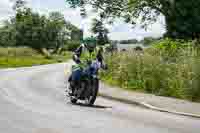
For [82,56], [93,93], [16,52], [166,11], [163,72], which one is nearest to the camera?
[93,93]

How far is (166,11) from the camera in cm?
4891

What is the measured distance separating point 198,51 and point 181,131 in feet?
29.4

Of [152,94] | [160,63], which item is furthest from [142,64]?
[152,94]

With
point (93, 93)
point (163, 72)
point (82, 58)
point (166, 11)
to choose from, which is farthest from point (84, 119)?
point (166, 11)

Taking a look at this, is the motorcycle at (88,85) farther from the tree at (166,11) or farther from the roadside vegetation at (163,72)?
the tree at (166,11)

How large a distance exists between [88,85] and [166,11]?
110 feet

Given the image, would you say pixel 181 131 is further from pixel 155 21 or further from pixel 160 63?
pixel 155 21

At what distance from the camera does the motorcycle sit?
1628 cm

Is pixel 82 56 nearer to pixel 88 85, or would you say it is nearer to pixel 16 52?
pixel 88 85

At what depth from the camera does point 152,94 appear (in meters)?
19.7

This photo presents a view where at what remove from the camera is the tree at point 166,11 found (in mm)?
45250

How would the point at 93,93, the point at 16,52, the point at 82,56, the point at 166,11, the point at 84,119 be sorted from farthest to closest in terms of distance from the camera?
1. the point at 16,52
2. the point at 166,11
3. the point at 82,56
4. the point at 93,93
5. the point at 84,119

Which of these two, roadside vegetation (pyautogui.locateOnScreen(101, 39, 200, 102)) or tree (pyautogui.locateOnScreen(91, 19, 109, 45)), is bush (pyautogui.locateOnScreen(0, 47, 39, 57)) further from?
roadside vegetation (pyautogui.locateOnScreen(101, 39, 200, 102))

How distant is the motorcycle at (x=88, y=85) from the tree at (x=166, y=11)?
93.0 feet
